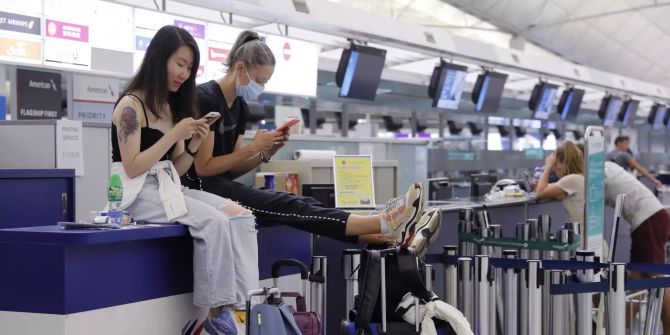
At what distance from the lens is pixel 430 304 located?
9.00ft

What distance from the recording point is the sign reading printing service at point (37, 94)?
6.50 metres

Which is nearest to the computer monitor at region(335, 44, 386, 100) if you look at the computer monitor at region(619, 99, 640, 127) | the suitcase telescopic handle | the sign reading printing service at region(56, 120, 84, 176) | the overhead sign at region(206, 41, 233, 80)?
the overhead sign at region(206, 41, 233, 80)

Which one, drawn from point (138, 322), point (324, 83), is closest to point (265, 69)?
point (138, 322)

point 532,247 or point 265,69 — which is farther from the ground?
point 265,69

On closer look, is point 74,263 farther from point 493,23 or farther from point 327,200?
point 493,23

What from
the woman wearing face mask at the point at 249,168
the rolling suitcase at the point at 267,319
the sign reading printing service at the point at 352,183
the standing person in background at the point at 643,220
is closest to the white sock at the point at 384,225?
the woman wearing face mask at the point at 249,168

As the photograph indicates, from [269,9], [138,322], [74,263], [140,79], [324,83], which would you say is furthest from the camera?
[324,83]

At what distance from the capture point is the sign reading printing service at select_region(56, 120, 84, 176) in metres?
4.31

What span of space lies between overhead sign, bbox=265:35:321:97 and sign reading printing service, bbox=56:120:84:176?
144 inches

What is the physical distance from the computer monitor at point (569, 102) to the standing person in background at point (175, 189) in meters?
11.1

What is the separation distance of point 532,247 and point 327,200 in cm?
119

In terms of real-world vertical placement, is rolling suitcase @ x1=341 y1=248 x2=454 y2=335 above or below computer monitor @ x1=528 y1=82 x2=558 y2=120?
below

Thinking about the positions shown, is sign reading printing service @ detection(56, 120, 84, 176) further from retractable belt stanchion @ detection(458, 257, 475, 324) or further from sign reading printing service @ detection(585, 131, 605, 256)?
sign reading printing service @ detection(585, 131, 605, 256)

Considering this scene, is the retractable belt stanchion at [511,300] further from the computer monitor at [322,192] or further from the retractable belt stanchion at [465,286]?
the computer monitor at [322,192]
